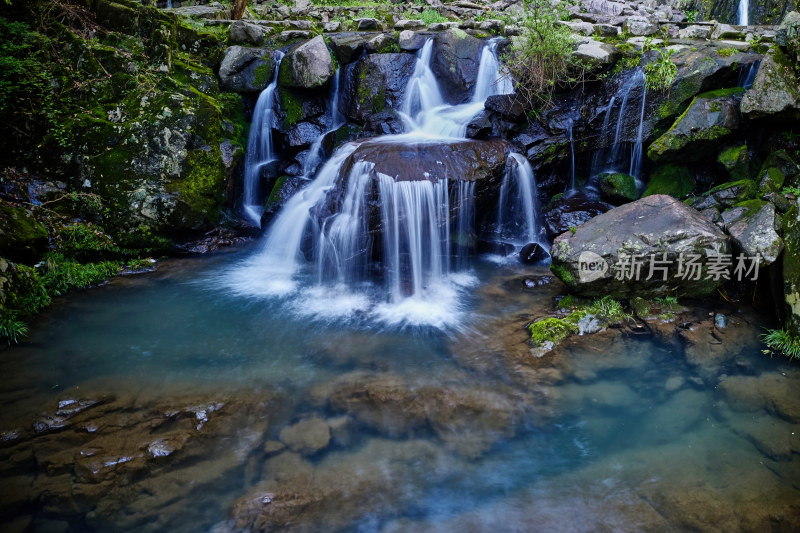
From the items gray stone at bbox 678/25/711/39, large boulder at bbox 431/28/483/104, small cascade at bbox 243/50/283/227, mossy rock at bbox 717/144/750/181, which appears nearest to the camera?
mossy rock at bbox 717/144/750/181

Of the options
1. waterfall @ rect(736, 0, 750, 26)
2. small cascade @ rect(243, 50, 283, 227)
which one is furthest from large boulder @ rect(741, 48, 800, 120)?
waterfall @ rect(736, 0, 750, 26)

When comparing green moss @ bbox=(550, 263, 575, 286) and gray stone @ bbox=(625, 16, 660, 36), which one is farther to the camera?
gray stone @ bbox=(625, 16, 660, 36)

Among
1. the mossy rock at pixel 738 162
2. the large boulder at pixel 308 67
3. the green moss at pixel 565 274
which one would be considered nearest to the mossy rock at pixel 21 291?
the large boulder at pixel 308 67

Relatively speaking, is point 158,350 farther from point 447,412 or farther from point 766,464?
point 766,464

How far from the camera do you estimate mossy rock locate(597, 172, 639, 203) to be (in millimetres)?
8508

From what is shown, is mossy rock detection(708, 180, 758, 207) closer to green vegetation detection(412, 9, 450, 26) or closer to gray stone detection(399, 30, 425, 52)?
gray stone detection(399, 30, 425, 52)

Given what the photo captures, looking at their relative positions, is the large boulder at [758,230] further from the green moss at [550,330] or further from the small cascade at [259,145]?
the small cascade at [259,145]

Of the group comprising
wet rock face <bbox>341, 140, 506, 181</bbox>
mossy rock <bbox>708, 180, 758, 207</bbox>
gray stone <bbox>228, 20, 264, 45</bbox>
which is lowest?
mossy rock <bbox>708, 180, 758, 207</bbox>

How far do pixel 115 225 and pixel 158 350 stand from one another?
138 inches

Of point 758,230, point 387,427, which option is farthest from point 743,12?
point 387,427

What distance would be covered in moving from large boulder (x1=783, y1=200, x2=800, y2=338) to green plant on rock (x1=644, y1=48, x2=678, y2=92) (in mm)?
3535

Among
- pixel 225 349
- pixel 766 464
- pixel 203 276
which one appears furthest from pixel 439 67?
pixel 766 464

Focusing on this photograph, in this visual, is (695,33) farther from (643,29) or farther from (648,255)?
(648,255)

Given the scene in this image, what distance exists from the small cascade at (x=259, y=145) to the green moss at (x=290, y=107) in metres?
0.23
